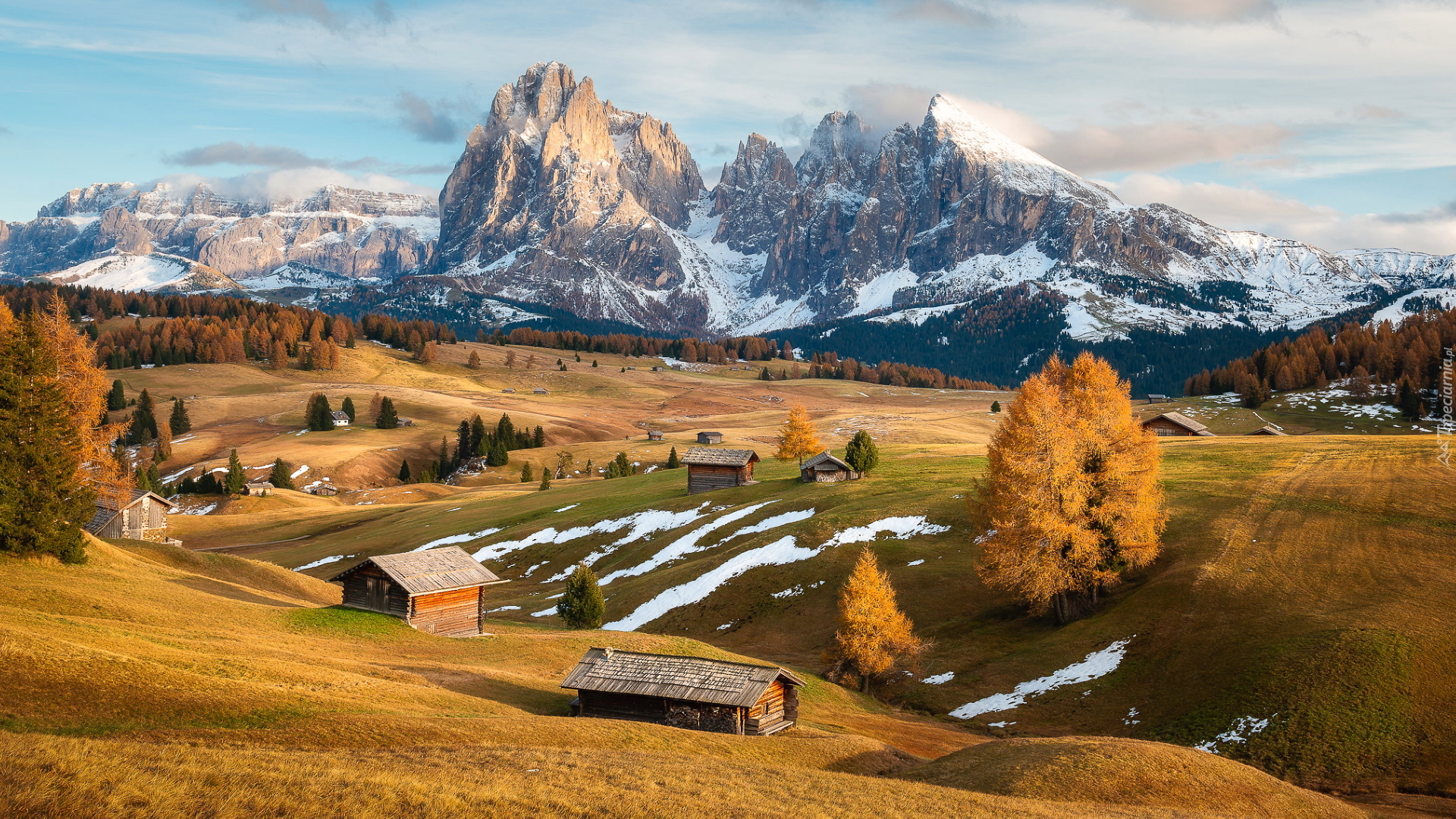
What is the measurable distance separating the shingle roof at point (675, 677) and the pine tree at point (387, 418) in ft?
468

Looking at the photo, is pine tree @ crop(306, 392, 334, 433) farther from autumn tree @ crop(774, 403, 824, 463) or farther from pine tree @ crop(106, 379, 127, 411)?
autumn tree @ crop(774, 403, 824, 463)

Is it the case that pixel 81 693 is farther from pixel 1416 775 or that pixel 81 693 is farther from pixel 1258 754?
pixel 1416 775

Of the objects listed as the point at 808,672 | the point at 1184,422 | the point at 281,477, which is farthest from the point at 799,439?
the point at 281,477

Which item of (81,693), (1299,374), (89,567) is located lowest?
(89,567)

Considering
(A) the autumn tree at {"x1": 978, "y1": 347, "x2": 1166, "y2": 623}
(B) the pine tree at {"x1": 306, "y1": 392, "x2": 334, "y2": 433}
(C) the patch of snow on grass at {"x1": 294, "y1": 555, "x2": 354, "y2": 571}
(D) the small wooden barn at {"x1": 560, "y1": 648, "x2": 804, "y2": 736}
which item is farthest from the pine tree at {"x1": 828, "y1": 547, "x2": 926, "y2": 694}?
(B) the pine tree at {"x1": 306, "y1": 392, "x2": 334, "y2": 433}

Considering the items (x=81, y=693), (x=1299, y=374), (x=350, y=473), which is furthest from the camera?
(x=1299, y=374)

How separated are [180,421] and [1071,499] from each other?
161m

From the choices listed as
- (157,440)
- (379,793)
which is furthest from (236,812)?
(157,440)

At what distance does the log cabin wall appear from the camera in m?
48.1

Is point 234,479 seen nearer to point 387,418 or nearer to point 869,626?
point 387,418

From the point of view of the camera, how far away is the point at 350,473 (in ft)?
455

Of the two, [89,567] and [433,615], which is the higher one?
[89,567]

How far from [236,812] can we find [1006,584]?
41787mm

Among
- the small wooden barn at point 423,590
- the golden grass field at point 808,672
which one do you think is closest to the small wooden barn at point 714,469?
the golden grass field at point 808,672
